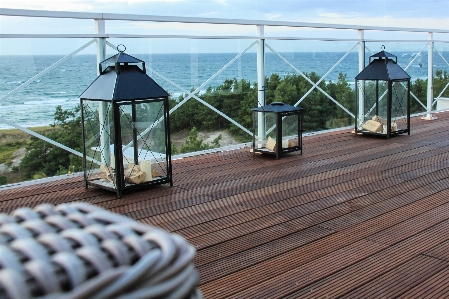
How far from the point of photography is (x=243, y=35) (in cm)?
409

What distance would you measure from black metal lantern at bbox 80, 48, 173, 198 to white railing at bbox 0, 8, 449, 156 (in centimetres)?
33

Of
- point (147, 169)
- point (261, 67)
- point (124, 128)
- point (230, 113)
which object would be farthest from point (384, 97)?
point (124, 128)

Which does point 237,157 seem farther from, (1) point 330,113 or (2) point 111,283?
(2) point 111,283

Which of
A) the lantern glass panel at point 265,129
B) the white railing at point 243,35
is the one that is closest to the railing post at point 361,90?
the white railing at point 243,35

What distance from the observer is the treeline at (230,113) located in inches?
124

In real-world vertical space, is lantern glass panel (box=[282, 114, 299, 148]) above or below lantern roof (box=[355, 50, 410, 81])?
below

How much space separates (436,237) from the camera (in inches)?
83.0

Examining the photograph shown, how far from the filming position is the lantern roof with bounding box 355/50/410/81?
178 inches

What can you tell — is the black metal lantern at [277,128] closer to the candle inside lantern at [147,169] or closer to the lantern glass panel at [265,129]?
the lantern glass panel at [265,129]

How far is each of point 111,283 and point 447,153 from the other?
12.2ft

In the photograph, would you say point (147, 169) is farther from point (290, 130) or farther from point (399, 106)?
point (399, 106)

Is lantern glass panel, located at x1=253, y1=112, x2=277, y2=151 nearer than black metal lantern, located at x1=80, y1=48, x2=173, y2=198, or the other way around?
black metal lantern, located at x1=80, y1=48, x2=173, y2=198

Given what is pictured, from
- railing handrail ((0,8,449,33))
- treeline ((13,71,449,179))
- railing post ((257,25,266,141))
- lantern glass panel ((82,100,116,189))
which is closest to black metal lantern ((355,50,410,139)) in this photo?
treeline ((13,71,449,179))

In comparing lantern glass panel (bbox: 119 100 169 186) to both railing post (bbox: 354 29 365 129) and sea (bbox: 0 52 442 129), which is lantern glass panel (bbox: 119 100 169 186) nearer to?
sea (bbox: 0 52 442 129)
